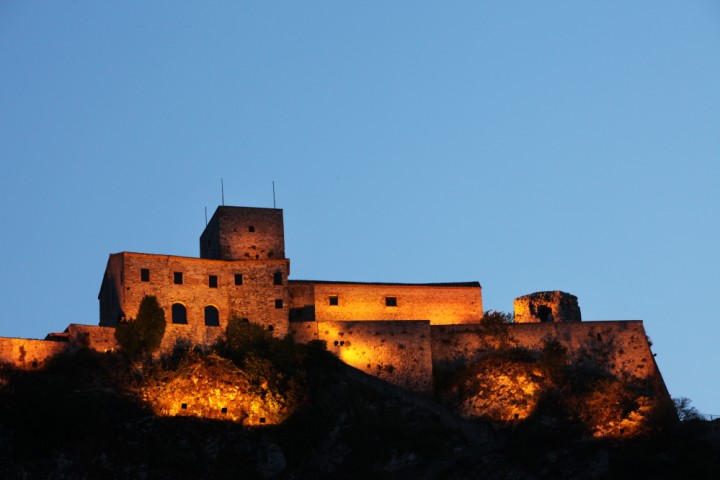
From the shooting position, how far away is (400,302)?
98500 mm

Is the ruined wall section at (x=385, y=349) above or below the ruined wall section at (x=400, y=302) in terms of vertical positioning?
below

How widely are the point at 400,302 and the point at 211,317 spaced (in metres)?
12.8

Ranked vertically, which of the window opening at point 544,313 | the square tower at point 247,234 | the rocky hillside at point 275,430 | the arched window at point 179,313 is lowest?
the rocky hillside at point 275,430

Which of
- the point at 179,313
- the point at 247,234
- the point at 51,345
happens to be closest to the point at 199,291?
the point at 179,313

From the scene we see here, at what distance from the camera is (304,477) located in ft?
271

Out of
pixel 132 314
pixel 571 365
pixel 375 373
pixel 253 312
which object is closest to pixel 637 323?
pixel 571 365

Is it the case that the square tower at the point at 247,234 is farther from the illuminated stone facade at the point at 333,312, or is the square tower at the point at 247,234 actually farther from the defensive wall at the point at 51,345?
the defensive wall at the point at 51,345

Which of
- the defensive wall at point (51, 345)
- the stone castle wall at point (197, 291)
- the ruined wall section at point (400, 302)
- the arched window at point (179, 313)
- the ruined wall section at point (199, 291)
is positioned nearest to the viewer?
the defensive wall at point (51, 345)

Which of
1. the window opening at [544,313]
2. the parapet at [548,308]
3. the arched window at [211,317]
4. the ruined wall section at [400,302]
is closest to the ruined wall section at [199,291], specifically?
the arched window at [211,317]

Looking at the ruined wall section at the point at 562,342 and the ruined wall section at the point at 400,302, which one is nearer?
the ruined wall section at the point at 562,342

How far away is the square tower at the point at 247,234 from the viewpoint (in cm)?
9688

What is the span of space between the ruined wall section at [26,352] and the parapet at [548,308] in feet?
112

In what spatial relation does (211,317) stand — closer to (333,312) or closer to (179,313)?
(179,313)

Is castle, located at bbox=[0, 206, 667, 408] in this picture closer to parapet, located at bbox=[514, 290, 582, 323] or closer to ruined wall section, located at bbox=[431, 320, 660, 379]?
ruined wall section, located at bbox=[431, 320, 660, 379]
